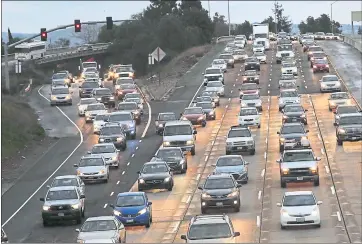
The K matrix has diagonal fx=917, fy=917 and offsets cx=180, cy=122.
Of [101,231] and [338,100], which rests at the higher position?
[338,100]

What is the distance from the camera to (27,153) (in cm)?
5475

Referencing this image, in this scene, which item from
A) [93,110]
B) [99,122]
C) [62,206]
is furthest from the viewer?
[93,110]

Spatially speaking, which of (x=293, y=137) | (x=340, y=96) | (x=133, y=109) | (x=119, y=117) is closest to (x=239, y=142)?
(x=293, y=137)

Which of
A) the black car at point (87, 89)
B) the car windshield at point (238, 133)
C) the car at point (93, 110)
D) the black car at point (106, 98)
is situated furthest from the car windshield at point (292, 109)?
the black car at point (87, 89)

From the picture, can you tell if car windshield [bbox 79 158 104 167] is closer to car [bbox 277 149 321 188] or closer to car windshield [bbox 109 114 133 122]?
car [bbox 277 149 321 188]

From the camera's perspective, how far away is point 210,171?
143ft

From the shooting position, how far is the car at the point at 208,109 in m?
61.9

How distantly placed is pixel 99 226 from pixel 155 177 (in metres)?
12.4

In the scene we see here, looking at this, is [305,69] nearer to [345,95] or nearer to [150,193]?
[345,95]

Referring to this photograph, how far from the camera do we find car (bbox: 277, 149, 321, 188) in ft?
122

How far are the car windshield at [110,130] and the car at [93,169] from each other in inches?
Answer: 355

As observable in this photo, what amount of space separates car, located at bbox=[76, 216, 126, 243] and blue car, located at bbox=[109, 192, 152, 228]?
411 cm

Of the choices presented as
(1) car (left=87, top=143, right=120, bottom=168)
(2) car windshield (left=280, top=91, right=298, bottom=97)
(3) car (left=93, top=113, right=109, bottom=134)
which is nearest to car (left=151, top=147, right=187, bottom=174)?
(1) car (left=87, top=143, right=120, bottom=168)

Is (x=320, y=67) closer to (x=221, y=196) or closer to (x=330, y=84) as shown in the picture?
(x=330, y=84)
